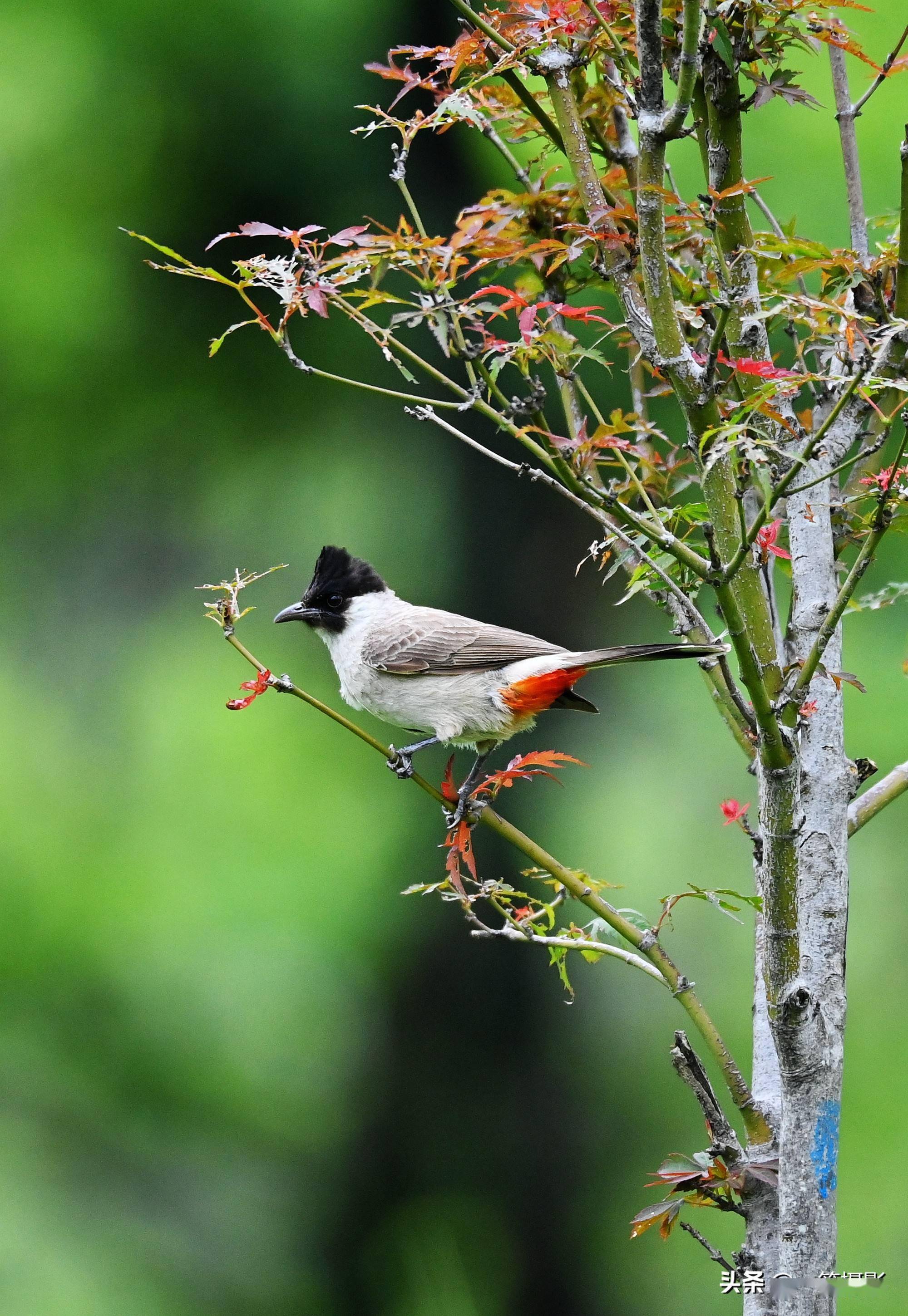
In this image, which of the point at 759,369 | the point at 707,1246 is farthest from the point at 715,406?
the point at 707,1246

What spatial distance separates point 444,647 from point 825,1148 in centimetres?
105

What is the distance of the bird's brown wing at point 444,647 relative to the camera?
1.96 metres

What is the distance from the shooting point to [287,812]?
290cm

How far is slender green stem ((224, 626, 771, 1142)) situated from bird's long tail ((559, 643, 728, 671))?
0.90 feet

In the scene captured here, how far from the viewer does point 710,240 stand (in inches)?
56.0

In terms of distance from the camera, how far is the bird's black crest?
220cm

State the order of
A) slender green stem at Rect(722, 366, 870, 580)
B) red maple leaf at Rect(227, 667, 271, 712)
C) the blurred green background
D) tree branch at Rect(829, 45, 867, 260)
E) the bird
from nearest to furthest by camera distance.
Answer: slender green stem at Rect(722, 366, 870, 580) < red maple leaf at Rect(227, 667, 271, 712) < tree branch at Rect(829, 45, 867, 260) < the bird < the blurred green background

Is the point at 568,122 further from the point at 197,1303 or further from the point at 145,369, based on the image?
the point at 197,1303

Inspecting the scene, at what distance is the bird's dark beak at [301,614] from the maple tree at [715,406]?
0.71m

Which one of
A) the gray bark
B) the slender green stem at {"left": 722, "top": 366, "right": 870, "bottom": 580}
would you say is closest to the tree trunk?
the gray bark

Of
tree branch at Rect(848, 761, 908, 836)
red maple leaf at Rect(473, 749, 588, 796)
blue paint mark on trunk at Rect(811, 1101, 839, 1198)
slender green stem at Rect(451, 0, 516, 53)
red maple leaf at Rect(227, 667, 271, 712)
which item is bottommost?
blue paint mark on trunk at Rect(811, 1101, 839, 1198)

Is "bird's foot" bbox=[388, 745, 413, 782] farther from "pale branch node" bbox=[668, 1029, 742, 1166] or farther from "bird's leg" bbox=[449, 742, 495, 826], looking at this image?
"pale branch node" bbox=[668, 1029, 742, 1166]

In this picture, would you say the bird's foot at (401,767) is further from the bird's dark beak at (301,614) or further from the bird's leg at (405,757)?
the bird's dark beak at (301,614)

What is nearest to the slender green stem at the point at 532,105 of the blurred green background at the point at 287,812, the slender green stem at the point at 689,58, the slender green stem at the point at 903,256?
the slender green stem at the point at 689,58
